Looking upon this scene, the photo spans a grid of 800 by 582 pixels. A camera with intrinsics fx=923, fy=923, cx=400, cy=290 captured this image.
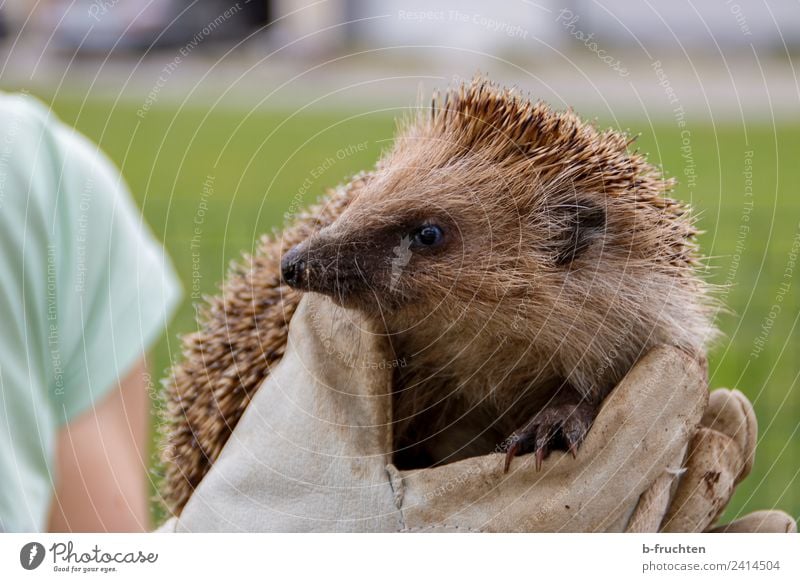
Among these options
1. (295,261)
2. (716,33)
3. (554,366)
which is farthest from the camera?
(716,33)

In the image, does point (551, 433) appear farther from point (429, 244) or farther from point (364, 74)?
point (364, 74)

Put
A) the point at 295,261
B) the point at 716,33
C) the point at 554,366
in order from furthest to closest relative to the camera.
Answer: the point at 716,33 < the point at 554,366 < the point at 295,261

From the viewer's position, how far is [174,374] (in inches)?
36.7

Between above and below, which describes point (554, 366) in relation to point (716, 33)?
below

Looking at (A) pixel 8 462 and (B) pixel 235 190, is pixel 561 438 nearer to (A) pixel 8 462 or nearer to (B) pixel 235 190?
(B) pixel 235 190

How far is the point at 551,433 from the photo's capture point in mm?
791

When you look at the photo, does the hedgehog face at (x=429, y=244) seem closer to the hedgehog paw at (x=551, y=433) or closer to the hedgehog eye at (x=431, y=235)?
the hedgehog eye at (x=431, y=235)

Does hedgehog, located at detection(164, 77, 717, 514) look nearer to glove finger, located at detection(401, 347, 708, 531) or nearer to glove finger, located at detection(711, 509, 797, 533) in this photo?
glove finger, located at detection(401, 347, 708, 531)

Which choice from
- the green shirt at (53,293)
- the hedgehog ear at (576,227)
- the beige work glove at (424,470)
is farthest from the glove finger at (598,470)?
the green shirt at (53,293)

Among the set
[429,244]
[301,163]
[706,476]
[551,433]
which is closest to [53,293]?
[301,163]

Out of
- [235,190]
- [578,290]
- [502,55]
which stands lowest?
[578,290]

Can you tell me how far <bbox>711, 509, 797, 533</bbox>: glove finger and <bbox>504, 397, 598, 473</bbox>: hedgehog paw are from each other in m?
0.23

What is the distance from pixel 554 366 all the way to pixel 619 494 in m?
0.14
